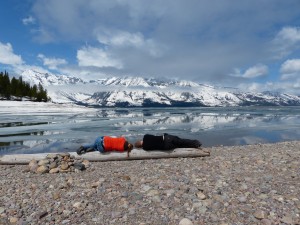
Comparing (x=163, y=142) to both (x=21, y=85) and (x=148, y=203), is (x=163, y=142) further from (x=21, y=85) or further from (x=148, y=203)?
(x=21, y=85)

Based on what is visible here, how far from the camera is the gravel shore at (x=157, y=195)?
309 inches

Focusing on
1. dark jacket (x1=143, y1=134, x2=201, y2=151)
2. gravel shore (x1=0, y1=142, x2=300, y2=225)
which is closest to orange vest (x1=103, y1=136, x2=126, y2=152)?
dark jacket (x1=143, y1=134, x2=201, y2=151)

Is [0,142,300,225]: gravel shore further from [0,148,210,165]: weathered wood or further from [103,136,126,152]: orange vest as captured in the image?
[103,136,126,152]: orange vest

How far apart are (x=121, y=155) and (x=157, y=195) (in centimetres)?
613

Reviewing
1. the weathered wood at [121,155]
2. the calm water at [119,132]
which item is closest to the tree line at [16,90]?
the calm water at [119,132]

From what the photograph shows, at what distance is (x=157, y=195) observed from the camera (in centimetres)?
927

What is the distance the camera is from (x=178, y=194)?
9258mm

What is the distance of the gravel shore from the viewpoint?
7.84m

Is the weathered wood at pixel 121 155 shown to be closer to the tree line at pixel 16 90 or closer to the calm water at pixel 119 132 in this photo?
the calm water at pixel 119 132

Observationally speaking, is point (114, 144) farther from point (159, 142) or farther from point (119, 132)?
point (119, 132)

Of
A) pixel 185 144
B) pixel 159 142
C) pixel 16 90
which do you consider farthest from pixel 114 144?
pixel 16 90

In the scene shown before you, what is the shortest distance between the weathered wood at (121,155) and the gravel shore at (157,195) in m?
1.45

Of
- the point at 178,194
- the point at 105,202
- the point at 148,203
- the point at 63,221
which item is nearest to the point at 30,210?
the point at 63,221

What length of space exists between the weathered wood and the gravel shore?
145cm
